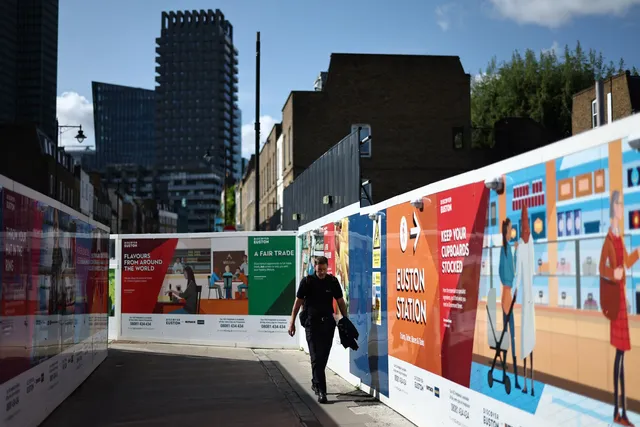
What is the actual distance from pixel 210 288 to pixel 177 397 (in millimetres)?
7469

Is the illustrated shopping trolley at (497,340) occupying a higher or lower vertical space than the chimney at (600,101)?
lower

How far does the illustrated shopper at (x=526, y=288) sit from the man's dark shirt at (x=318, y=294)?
5.04 m

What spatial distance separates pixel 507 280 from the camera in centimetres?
597

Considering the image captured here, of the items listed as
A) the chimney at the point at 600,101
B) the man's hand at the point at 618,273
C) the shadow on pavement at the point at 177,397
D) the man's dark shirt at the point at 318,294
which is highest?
the chimney at the point at 600,101

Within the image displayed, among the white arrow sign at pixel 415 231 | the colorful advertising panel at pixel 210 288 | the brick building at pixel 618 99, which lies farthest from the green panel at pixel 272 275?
the brick building at pixel 618 99

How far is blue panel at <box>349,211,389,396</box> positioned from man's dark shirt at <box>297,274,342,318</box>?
521mm

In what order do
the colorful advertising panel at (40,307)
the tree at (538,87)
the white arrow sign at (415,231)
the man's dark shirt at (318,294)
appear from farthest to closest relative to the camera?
1. the tree at (538,87)
2. the man's dark shirt at (318,294)
3. the white arrow sign at (415,231)
4. the colorful advertising panel at (40,307)

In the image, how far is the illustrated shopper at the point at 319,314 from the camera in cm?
1051

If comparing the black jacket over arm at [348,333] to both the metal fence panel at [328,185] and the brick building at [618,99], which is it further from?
the brick building at [618,99]

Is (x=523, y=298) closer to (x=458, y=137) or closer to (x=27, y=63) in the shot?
(x=458, y=137)

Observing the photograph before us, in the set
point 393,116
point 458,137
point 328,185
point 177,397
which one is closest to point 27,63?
point 393,116

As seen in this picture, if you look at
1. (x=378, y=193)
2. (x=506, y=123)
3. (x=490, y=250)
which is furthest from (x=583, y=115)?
(x=490, y=250)

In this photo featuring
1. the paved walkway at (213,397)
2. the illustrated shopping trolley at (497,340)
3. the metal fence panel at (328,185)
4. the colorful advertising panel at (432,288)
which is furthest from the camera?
the metal fence panel at (328,185)

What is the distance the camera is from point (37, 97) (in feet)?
460
